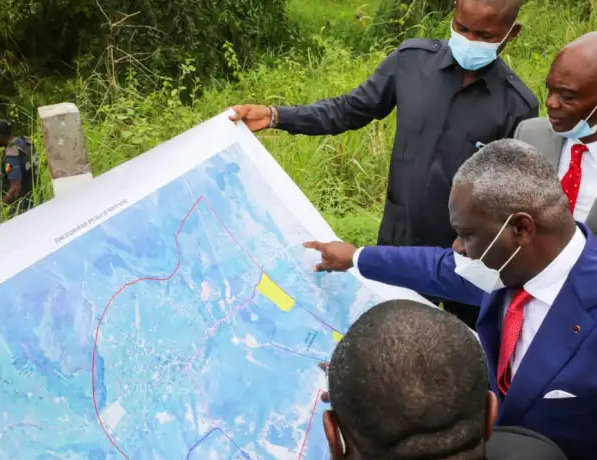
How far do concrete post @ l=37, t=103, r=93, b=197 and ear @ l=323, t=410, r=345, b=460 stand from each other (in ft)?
3.22

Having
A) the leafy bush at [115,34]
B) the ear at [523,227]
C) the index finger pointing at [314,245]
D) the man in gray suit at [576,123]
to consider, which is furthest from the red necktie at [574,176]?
the leafy bush at [115,34]

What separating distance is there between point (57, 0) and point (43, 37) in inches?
18.5

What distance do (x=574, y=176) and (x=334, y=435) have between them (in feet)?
4.26

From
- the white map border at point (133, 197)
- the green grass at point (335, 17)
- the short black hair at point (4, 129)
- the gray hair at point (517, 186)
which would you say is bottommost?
the green grass at point (335, 17)

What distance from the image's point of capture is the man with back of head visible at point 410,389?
922 mm

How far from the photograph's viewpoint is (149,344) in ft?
5.20

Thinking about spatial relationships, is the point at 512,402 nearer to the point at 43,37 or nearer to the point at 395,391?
the point at 395,391

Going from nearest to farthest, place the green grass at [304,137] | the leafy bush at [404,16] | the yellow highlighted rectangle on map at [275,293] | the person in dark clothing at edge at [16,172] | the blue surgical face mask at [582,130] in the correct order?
the yellow highlighted rectangle on map at [275,293]
the blue surgical face mask at [582,130]
the person in dark clothing at edge at [16,172]
the green grass at [304,137]
the leafy bush at [404,16]

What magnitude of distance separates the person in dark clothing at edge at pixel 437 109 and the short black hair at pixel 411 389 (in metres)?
1.34

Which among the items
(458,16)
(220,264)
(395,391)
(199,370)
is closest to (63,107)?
(220,264)

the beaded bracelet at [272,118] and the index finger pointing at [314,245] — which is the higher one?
the beaded bracelet at [272,118]

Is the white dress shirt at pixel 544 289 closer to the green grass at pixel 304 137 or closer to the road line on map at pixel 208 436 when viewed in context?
the road line on map at pixel 208 436

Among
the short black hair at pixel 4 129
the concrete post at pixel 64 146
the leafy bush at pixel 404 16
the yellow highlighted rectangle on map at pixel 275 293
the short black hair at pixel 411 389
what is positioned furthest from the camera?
the leafy bush at pixel 404 16

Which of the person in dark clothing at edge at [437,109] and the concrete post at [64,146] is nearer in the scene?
the concrete post at [64,146]
